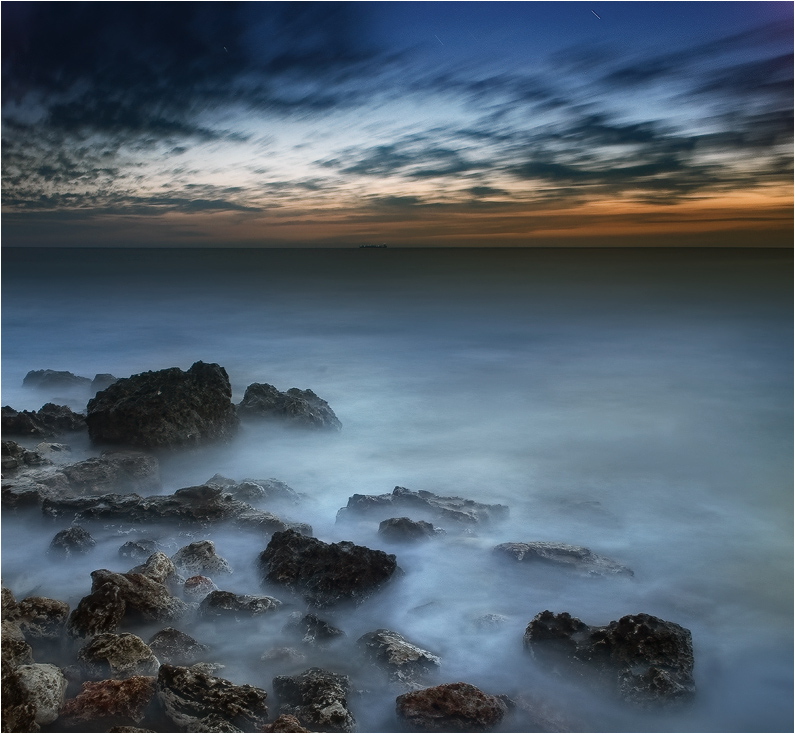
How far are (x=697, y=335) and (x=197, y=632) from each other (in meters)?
16.6

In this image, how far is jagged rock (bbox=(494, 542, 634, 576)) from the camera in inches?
198

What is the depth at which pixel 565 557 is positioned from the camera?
5.11 m

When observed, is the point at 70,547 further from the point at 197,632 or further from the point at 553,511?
the point at 553,511

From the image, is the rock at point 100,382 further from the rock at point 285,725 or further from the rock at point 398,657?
the rock at point 285,725

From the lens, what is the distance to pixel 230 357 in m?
14.8

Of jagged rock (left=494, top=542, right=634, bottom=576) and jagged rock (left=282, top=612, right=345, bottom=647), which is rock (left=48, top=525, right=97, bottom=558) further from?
jagged rock (left=494, top=542, right=634, bottom=576)

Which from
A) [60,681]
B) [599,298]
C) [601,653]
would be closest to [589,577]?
[601,653]

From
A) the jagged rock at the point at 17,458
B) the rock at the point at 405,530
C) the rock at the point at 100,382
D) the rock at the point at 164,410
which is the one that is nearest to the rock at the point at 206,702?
the rock at the point at 405,530

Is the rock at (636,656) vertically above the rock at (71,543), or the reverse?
the rock at (71,543)

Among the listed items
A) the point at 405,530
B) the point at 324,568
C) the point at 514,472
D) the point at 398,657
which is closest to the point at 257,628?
the point at 324,568

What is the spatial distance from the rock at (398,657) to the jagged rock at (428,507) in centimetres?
193

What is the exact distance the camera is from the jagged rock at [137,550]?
4.82 meters

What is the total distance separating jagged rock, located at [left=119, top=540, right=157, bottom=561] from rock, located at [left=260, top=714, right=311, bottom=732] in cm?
221

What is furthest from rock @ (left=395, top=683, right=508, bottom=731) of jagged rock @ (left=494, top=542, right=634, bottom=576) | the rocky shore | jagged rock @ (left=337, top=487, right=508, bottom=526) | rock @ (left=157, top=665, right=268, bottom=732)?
jagged rock @ (left=337, top=487, right=508, bottom=526)
